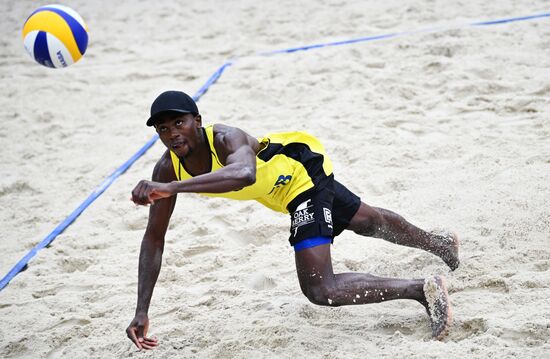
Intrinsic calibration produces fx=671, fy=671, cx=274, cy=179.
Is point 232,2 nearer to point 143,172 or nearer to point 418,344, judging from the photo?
point 143,172

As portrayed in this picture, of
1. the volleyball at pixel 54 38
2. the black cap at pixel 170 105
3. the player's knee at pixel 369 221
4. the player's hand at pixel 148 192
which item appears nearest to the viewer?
the player's hand at pixel 148 192

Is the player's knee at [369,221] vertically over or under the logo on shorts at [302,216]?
under

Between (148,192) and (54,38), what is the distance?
8.00 ft

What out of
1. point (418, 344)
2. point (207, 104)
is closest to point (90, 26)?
point (207, 104)

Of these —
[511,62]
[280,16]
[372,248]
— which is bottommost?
[372,248]

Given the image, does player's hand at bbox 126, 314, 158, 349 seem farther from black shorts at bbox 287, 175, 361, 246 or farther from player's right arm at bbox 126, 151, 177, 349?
black shorts at bbox 287, 175, 361, 246

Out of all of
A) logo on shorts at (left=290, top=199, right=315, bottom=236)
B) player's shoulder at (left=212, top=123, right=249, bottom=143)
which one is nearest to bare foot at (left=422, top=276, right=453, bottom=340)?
logo on shorts at (left=290, top=199, right=315, bottom=236)

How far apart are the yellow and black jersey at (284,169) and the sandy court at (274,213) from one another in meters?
0.65

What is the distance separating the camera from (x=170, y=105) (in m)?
3.08

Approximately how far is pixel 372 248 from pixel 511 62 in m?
3.04

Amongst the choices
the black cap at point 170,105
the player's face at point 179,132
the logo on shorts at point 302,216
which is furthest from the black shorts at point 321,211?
the black cap at point 170,105

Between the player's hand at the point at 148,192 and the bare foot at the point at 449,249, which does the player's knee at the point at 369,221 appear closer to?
the bare foot at the point at 449,249

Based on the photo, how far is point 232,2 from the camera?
919 cm

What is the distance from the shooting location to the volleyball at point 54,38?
4.65m
